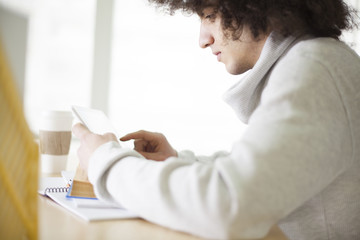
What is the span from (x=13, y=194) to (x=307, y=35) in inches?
24.8

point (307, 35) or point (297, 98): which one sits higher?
point (307, 35)

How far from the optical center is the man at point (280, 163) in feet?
1.60

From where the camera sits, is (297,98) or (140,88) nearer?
(297,98)

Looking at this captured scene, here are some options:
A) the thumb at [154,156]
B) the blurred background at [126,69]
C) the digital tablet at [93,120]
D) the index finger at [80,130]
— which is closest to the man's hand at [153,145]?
the thumb at [154,156]

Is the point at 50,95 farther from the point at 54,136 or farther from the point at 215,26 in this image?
the point at 215,26

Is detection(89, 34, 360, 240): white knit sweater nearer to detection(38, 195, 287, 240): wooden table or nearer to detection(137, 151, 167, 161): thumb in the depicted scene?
detection(38, 195, 287, 240): wooden table

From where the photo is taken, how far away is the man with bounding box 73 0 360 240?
49 cm

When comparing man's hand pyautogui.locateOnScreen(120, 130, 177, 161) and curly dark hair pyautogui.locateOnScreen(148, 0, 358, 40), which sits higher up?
curly dark hair pyautogui.locateOnScreen(148, 0, 358, 40)

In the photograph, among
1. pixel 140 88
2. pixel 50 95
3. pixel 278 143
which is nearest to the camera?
pixel 278 143

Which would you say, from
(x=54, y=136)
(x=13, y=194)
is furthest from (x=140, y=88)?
(x=13, y=194)

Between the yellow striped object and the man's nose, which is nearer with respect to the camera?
the yellow striped object

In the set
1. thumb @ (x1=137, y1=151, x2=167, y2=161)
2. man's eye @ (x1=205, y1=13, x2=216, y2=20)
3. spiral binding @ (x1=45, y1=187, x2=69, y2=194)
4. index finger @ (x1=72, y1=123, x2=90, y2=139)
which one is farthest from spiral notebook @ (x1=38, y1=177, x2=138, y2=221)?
man's eye @ (x1=205, y1=13, x2=216, y2=20)

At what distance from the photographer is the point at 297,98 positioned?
0.54 metres

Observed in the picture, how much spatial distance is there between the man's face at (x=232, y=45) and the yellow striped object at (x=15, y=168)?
25.3 inches
